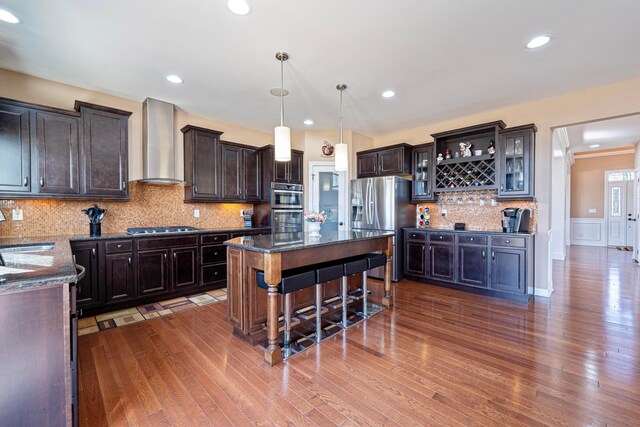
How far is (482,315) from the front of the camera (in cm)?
330

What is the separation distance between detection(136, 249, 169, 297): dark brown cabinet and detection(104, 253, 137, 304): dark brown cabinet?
84 mm

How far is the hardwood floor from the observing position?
1.72 metres

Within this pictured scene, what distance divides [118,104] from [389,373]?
4.54 meters

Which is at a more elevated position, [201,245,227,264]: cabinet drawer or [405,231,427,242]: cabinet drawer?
[405,231,427,242]: cabinet drawer

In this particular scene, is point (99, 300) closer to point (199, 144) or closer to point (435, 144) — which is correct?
point (199, 144)

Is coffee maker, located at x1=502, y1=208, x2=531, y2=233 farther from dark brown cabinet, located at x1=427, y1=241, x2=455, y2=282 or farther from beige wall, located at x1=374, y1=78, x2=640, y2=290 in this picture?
dark brown cabinet, located at x1=427, y1=241, x2=455, y2=282

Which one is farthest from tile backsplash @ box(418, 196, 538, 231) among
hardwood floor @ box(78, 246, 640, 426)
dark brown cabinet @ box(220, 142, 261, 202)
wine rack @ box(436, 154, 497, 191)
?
dark brown cabinet @ box(220, 142, 261, 202)

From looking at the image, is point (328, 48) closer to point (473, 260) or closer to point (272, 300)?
point (272, 300)

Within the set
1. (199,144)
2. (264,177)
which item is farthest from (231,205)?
(199,144)

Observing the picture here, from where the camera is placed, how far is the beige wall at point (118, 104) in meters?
3.20

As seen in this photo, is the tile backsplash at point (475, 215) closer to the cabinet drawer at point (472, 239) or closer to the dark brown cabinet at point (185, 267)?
the cabinet drawer at point (472, 239)

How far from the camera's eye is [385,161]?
523cm

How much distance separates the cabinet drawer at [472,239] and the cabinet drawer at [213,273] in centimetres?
363

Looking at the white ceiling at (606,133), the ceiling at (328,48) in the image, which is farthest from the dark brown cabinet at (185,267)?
the white ceiling at (606,133)
